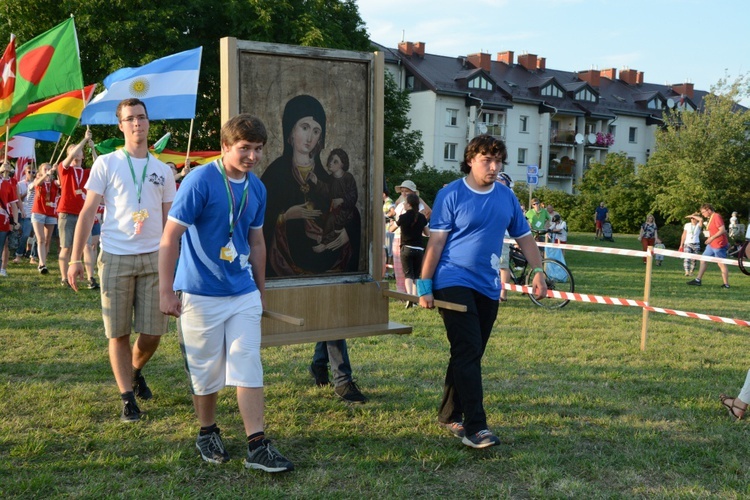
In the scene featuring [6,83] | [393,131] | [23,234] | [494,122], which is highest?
[494,122]

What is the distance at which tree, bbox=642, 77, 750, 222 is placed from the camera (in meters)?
45.1

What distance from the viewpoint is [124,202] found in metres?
5.52

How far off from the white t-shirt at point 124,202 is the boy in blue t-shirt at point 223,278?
1.07 m

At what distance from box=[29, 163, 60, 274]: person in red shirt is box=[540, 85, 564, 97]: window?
2237 inches

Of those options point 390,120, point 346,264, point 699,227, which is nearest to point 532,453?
point 346,264

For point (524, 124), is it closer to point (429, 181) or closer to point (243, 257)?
point (429, 181)

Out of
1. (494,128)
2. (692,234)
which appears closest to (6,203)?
(692,234)

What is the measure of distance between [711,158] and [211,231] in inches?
1814

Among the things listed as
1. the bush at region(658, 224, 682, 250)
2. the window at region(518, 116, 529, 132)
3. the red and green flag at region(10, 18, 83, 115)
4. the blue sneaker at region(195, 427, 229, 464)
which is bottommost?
the bush at region(658, 224, 682, 250)

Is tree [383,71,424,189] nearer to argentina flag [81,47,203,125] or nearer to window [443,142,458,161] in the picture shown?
window [443,142,458,161]

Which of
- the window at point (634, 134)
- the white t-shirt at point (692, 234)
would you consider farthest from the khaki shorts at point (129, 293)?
the window at point (634, 134)

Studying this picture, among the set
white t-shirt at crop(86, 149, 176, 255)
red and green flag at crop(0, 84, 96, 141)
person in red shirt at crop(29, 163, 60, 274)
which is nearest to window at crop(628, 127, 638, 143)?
person in red shirt at crop(29, 163, 60, 274)

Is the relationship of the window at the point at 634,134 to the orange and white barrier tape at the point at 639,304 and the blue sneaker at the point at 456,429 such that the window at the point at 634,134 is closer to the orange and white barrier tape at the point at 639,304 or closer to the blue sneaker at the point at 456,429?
the orange and white barrier tape at the point at 639,304

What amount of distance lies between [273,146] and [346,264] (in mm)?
1060
